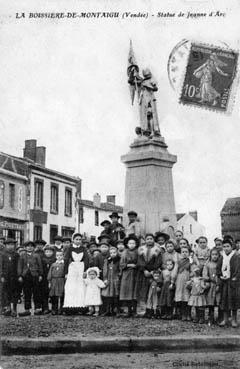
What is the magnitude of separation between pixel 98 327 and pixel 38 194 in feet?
35.0

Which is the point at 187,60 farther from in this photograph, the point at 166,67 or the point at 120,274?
the point at 120,274

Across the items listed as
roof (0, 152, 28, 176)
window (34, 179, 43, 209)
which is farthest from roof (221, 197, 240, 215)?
window (34, 179, 43, 209)

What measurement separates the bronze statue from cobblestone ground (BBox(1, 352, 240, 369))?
3983 millimetres

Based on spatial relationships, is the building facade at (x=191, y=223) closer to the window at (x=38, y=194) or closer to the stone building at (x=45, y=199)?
the stone building at (x=45, y=199)

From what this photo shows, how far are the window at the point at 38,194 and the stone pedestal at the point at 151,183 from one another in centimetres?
786

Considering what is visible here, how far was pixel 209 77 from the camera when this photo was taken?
7.10 meters

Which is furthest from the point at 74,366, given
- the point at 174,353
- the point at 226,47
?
the point at 226,47

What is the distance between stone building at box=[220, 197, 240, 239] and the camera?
25.9 feet

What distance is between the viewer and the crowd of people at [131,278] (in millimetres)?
7184

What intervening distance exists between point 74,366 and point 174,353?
1045 mm

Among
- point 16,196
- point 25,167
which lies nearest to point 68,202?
point 25,167

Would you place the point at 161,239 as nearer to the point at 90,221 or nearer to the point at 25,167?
the point at 25,167

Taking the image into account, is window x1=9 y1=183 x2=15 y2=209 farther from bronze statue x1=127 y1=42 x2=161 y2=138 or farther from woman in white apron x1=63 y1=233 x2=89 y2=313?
woman in white apron x1=63 y1=233 x2=89 y2=313

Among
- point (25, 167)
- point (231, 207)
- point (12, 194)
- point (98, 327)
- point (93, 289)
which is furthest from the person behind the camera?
point (25, 167)
